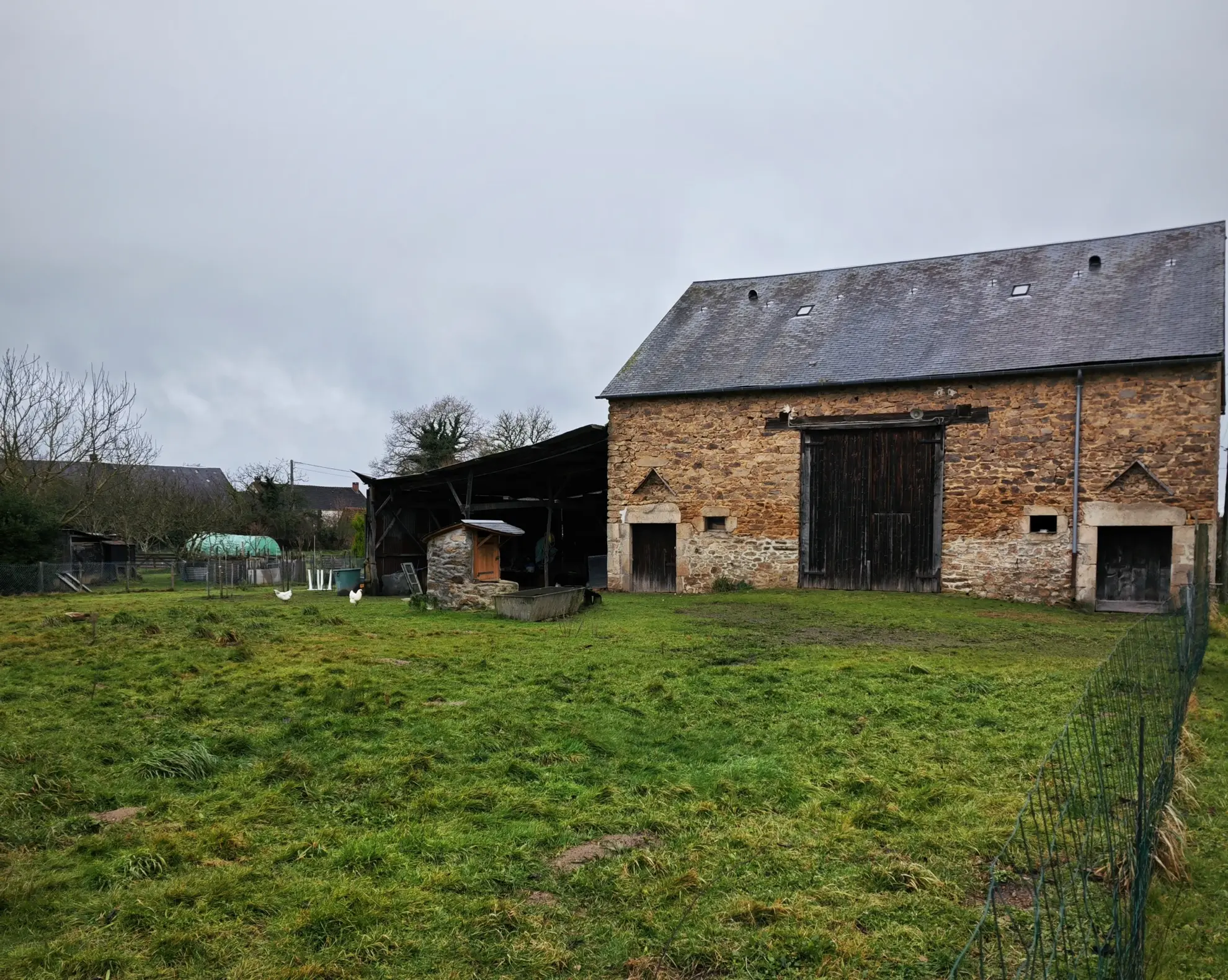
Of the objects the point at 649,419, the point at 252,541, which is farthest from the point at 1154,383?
the point at 252,541

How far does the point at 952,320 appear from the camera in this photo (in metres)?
17.9

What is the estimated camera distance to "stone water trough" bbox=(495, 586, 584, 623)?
1312cm

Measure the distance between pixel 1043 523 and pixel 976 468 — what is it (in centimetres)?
159

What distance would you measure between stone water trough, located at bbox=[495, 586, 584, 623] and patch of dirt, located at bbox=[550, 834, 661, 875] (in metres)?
8.81

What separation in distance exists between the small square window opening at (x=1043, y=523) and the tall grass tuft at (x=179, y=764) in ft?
49.2

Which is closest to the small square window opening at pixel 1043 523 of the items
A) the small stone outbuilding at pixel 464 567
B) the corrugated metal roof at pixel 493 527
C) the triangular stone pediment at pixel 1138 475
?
the triangular stone pediment at pixel 1138 475

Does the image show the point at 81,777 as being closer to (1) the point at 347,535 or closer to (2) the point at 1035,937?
(2) the point at 1035,937

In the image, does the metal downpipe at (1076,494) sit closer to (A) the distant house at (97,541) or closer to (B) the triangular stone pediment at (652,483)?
(B) the triangular stone pediment at (652,483)

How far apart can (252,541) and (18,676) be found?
32.3m

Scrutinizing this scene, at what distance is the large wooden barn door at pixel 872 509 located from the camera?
1678 centimetres

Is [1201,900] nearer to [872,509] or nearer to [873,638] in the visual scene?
[873,638]

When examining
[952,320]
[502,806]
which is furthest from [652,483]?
[502,806]

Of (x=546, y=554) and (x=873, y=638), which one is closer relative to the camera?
(x=873, y=638)

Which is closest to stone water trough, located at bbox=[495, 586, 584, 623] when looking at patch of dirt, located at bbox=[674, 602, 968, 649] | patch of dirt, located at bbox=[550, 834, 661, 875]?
patch of dirt, located at bbox=[674, 602, 968, 649]
